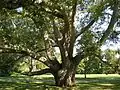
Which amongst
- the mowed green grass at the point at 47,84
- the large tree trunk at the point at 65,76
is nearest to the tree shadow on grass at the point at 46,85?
the mowed green grass at the point at 47,84

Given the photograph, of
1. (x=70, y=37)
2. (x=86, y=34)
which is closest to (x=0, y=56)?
(x=70, y=37)

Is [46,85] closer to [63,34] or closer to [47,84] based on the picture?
[47,84]

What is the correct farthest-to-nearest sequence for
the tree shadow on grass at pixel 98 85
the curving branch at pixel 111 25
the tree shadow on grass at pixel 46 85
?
1. the tree shadow on grass at pixel 98 85
2. the tree shadow on grass at pixel 46 85
3. the curving branch at pixel 111 25

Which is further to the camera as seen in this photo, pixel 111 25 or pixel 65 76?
pixel 65 76

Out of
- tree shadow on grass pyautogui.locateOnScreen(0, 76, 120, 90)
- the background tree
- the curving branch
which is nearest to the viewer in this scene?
the background tree

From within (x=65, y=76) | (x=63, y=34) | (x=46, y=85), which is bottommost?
(x=46, y=85)

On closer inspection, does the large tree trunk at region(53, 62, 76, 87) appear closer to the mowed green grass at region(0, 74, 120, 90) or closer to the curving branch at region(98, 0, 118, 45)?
the mowed green grass at region(0, 74, 120, 90)

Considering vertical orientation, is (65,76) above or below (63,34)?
below

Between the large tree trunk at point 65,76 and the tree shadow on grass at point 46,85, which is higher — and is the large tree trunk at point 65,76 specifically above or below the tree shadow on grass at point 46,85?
above

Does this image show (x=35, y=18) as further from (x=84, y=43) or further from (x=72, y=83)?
(x=72, y=83)

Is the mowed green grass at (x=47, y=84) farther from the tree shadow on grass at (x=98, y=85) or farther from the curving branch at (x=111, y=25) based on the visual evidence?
the curving branch at (x=111, y=25)

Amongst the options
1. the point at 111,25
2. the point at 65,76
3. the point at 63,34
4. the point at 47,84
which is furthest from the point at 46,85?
the point at 111,25

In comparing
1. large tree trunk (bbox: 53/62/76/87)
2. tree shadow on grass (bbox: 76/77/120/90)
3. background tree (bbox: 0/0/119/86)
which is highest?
background tree (bbox: 0/0/119/86)

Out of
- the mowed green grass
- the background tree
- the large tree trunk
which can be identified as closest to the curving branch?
the background tree
